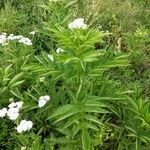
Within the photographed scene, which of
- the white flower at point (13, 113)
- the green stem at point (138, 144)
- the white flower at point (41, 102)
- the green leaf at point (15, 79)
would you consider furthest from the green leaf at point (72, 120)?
the green leaf at point (15, 79)

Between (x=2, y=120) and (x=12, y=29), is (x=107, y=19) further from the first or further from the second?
(x=2, y=120)

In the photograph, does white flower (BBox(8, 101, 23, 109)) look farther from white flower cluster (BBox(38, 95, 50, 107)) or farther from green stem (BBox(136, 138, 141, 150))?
green stem (BBox(136, 138, 141, 150))

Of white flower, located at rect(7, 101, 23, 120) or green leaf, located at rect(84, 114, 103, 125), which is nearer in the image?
green leaf, located at rect(84, 114, 103, 125)

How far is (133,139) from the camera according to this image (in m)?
3.69

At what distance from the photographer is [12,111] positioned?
3.57 meters

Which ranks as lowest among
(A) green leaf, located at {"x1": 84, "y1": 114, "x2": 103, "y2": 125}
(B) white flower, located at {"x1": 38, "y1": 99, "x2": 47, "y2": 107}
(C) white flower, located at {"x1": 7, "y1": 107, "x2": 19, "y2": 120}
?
(A) green leaf, located at {"x1": 84, "y1": 114, "x2": 103, "y2": 125}

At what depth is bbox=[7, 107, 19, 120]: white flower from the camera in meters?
3.51

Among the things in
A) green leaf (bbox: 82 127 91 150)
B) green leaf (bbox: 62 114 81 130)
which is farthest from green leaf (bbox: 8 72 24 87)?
green leaf (bbox: 82 127 91 150)

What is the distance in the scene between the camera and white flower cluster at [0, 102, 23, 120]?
3521 millimetres

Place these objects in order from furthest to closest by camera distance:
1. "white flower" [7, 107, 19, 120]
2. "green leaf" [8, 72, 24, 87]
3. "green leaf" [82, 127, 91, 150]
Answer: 1. "green leaf" [8, 72, 24, 87]
2. "white flower" [7, 107, 19, 120]
3. "green leaf" [82, 127, 91, 150]

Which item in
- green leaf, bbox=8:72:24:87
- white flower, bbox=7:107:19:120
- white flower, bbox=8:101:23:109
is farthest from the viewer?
green leaf, bbox=8:72:24:87

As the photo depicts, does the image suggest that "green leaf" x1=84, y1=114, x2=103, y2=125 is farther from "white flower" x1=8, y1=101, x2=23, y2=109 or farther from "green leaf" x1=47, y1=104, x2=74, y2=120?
"white flower" x1=8, y1=101, x2=23, y2=109

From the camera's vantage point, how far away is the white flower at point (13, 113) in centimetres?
351

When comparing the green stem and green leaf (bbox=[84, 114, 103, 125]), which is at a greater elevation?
green leaf (bbox=[84, 114, 103, 125])
